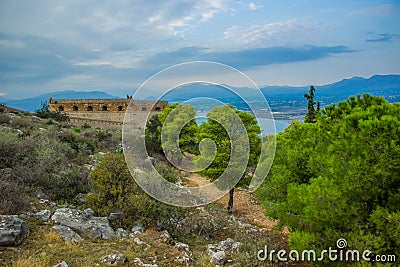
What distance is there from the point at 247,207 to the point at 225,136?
5679 mm

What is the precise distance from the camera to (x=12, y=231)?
738 cm

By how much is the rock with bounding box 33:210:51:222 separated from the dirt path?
10142 millimetres

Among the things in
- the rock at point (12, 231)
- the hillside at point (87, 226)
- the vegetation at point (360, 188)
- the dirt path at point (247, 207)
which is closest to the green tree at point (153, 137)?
the dirt path at point (247, 207)

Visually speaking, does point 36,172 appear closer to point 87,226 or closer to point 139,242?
point 87,226

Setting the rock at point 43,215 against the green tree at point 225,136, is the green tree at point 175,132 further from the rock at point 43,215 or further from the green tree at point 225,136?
the rock at point 43,215

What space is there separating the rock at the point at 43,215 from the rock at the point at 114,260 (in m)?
2.98

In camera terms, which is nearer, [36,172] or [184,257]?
[184,257]

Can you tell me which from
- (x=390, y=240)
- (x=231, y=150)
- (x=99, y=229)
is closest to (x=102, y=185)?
(x=99, y=229)

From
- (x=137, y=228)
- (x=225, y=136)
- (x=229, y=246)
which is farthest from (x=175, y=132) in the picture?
(x=229, y=246)

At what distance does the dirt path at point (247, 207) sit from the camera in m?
16.8

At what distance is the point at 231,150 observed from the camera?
16.2 m

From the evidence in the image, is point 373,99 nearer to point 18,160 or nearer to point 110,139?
point 18,160

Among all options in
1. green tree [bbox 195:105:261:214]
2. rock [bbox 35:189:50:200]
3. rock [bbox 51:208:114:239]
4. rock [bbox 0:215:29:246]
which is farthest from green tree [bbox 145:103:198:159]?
rock [bbox 0:215:29:246]

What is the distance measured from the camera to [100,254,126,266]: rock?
7.13 m
